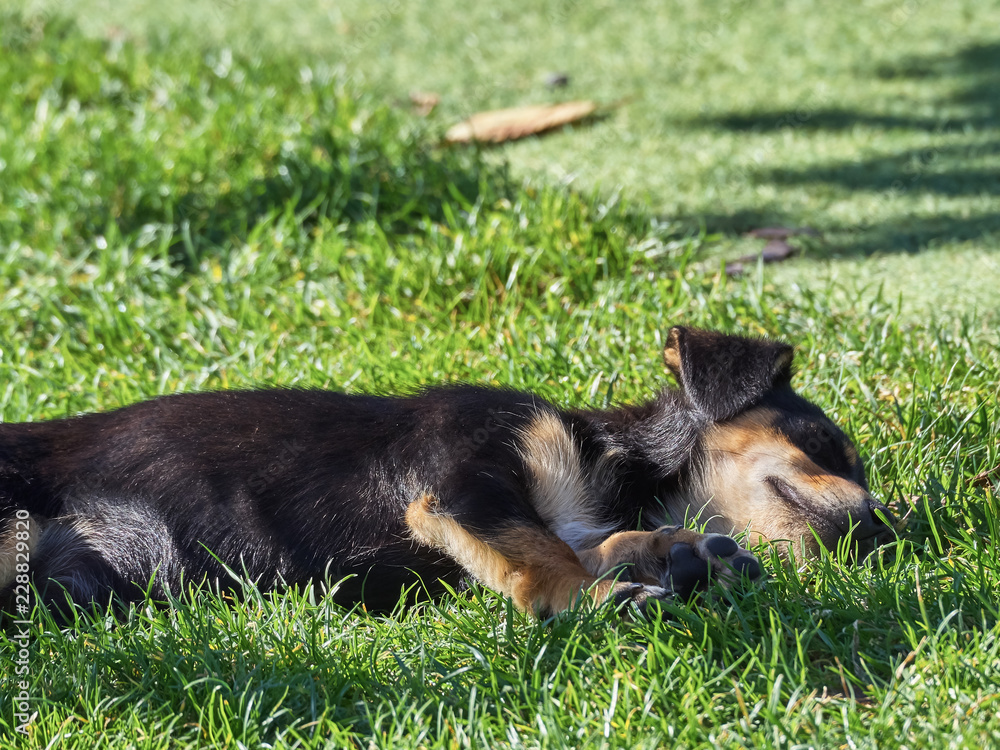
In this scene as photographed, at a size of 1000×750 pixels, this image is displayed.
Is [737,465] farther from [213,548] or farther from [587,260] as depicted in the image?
[587,260]

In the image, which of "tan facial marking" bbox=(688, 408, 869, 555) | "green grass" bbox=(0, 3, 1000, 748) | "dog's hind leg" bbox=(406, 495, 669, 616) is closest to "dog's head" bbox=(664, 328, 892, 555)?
"tan facial marking" bbox=(688, 408, 869, 555)

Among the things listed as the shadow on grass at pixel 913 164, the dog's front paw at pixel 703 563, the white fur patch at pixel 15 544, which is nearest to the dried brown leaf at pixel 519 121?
the shadow on grass at pixel 913 164

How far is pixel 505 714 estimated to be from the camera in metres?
2.49

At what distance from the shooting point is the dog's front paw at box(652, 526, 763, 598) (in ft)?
9.36

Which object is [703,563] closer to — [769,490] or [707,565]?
[707,565]

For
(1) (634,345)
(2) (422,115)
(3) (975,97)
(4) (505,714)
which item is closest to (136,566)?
(4) (505,714)

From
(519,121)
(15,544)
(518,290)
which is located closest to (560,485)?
(15,544)

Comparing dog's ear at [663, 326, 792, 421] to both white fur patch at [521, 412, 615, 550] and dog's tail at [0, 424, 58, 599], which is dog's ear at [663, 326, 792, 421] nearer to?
white fur patch at [521, 412, 615, 550]

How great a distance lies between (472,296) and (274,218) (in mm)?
1588

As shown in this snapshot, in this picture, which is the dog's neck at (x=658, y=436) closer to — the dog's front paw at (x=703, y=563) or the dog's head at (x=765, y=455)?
the dog's head at (x=765, y=455)

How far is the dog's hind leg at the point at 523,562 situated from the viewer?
2791 mm

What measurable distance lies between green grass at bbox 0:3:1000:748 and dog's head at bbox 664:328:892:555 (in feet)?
0.69

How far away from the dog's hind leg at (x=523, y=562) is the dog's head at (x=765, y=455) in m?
0.59

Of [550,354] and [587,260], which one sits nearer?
[550,354]
